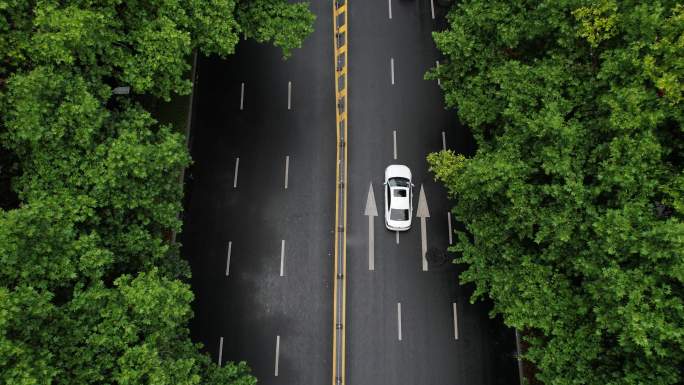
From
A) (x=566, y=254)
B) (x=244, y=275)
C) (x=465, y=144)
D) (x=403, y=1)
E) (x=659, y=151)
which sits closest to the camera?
(x=659, y=151)

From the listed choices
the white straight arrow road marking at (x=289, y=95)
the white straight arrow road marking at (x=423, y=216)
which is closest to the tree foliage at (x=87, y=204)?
the white straight arrow road marking at (x=289, y=95)

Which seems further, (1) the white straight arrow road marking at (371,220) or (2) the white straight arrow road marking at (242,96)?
(2) the white straight arrow road marking at (242,96)

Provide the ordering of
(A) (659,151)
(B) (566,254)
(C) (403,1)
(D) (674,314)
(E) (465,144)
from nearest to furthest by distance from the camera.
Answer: (D) (674,314)
(A) (659,151)
(B) (566,254)
(E) (465,144)
(C) (403,1)

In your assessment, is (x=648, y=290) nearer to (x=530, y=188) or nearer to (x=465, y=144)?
(x=530, y=188)

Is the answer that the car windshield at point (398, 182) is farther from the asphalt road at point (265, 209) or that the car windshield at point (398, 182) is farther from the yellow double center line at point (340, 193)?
the asphalt road at point (265, 209)

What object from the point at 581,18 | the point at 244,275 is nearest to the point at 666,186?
the point at 581,18

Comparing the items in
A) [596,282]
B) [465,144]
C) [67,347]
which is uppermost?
[465,144]

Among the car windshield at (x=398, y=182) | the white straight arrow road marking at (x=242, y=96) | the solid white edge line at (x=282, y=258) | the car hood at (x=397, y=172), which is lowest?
the solid white edge line at (x=282, y=258)
